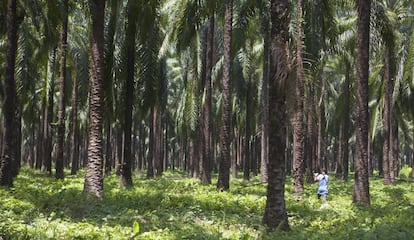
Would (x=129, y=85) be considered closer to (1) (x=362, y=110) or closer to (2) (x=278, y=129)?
(1) (x=362, y=110)

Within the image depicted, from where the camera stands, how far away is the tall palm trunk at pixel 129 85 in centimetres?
1786

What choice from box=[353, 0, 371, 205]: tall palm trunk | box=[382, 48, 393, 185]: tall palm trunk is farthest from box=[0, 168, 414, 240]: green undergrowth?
box=[382, 48, 393, 185]: tall palm trunk

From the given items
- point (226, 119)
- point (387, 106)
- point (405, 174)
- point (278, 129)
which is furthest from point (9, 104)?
point (405, 174)

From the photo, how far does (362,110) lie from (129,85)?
29.5ft

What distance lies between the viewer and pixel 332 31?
1981 cm

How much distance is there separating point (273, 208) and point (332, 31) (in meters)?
12.1

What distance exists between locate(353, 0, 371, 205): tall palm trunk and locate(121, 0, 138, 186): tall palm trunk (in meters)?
8.25

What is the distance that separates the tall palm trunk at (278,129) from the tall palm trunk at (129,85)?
900cm

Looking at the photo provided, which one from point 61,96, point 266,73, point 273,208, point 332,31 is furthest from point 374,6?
point 61,96

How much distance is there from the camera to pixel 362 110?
48.1ft

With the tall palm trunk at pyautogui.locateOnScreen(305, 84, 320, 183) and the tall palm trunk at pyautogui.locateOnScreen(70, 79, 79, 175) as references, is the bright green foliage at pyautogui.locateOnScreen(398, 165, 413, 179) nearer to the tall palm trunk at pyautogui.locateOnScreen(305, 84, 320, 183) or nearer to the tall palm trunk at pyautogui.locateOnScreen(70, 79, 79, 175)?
the tall palm trunk at pyautogui.locateOnScreen(305, 84, 320, 183)

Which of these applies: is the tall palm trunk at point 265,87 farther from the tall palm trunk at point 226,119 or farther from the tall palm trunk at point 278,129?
the tall palm trunk at point 278,129

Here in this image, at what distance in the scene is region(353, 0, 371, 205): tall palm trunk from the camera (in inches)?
575

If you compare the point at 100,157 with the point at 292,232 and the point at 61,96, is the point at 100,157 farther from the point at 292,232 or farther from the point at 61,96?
the point at 61,96
